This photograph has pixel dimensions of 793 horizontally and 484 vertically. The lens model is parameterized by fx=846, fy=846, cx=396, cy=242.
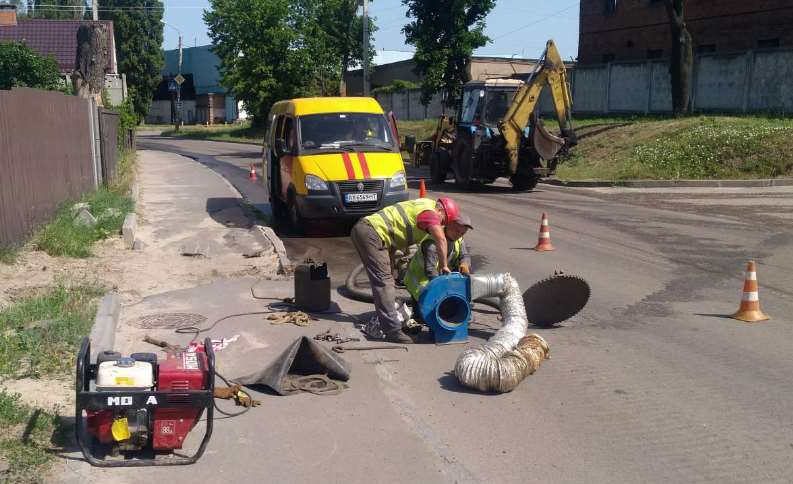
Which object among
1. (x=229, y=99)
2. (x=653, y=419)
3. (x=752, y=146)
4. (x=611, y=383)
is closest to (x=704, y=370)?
(x=611, y=383)

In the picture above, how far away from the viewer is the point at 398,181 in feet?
45.1

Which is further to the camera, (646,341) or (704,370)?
(646,341)

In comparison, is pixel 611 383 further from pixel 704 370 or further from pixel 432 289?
pixel 432 289

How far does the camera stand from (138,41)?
80.4m

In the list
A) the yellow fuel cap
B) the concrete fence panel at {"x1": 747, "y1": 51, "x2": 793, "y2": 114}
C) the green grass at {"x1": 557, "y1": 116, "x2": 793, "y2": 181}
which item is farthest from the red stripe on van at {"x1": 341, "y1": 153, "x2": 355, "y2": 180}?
the concrete fence panel at {"x1": 747, "y1": 51, "x2": 793, "y2": 114}

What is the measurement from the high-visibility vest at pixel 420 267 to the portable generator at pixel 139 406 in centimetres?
301

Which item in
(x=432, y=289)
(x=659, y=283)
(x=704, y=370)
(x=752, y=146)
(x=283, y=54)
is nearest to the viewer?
(x=704, y=370)

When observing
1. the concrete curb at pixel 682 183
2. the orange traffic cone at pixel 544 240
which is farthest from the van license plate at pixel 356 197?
the concrete curb at pixel 682 183

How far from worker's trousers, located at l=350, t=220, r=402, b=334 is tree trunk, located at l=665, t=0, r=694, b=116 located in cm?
2195

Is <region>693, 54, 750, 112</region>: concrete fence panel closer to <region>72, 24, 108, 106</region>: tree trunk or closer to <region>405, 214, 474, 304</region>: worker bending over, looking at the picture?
<region>72, 24, 108, 106</region>: tree trunk

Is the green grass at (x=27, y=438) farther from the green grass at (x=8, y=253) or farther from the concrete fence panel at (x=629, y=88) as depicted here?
the concrete fence panel at (x=629, y=88)

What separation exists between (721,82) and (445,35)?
470 inches

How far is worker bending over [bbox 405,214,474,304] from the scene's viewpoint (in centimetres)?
761

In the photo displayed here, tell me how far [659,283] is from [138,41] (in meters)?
77.8
